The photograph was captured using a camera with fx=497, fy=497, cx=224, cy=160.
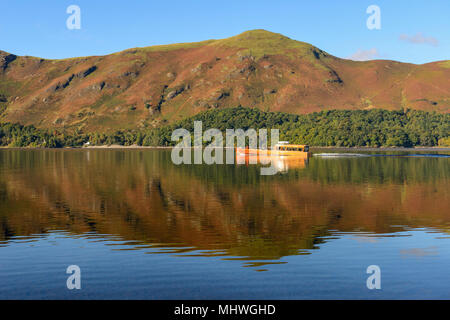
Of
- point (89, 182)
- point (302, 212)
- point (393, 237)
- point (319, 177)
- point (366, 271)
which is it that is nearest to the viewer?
point (366, 271)

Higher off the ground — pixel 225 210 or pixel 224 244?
pixel 225 210

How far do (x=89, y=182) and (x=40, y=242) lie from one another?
5385cm

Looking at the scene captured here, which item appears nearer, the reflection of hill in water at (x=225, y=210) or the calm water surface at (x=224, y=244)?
the calm water surface at (x=224, y=244)

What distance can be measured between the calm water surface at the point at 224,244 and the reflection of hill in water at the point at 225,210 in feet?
0.45

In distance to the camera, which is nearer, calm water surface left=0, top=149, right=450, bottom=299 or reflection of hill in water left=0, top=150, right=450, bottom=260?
calm water surface left=0, top=149, right=450, bottom=299

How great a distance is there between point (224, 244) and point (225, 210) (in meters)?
18.8

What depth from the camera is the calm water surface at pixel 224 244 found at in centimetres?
2650

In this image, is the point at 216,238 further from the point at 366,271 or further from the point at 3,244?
the point at 3,244

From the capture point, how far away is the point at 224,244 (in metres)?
37.4

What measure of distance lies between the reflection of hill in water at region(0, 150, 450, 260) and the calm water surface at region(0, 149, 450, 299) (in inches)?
5.4

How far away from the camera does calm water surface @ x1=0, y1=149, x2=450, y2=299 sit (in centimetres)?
2650

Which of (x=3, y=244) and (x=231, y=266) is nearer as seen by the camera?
(x=231, y=266)
